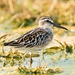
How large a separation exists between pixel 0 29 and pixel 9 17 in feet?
3.31

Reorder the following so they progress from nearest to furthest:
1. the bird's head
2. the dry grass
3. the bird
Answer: the bird, the bird's head, the dry grass

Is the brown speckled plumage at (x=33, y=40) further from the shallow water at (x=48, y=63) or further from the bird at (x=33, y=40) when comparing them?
the shallow water at (x=48, y=63)

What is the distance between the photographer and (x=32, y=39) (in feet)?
27.2

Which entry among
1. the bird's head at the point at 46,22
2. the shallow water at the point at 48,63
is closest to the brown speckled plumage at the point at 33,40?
the bird's head at the point at 46,22

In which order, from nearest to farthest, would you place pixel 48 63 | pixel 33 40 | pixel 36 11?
pixel 33 40, pixel 48 63, pixel 36 11

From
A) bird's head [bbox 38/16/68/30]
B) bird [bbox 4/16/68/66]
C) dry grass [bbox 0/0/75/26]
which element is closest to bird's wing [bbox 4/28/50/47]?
bird [bbox 4/16/68/66]

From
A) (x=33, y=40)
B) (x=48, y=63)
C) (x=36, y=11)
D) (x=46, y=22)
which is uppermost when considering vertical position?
(x=36, y=11)

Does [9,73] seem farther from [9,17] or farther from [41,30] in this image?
[9,17]

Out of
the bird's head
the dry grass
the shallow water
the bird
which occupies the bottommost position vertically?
the shallow water

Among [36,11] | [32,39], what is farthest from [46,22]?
[36,11]

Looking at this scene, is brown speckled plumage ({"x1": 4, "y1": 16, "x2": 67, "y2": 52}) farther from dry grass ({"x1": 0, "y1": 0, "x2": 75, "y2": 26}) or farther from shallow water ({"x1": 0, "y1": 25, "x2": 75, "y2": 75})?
dry grass ({"x1": 0, "y1": 0, "x2": 75, "y2": 26})

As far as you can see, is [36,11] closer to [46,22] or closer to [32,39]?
[46,22]

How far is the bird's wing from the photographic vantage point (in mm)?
8062

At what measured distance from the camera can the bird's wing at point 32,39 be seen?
8062 mm
